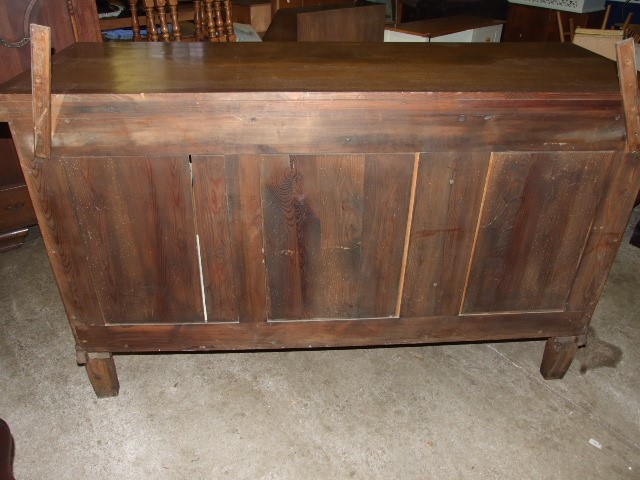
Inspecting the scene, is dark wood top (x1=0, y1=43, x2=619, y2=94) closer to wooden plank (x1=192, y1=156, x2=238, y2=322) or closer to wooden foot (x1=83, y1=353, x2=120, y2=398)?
wooden plank (x1=192, y1=156, x2=238, y2=322)

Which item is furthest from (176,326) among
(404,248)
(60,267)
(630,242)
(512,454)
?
(630,242)

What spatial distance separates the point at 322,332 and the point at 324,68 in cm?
70

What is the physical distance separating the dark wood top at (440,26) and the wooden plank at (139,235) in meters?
2.29

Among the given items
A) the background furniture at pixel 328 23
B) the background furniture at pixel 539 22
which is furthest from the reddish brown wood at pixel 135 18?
the background furniture at pixel 539 22

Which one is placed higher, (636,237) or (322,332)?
(322,332)

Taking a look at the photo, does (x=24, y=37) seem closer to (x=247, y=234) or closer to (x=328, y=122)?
(x=247, y=234)

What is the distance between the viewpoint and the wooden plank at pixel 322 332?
1454 millimetres

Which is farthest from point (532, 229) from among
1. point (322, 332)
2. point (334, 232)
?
point (322, 332)

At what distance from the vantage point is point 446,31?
3.16m

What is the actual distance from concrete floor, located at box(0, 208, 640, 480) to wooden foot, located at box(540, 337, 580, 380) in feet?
0.13

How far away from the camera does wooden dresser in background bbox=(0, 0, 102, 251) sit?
189 cm

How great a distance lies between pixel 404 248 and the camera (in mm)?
1357

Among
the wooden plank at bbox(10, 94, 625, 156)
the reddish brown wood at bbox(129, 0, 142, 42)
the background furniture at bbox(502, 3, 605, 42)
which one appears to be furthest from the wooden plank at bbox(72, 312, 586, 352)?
the background furniture at bbox(502, 3, 605, 42)

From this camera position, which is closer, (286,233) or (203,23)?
(286,233)
